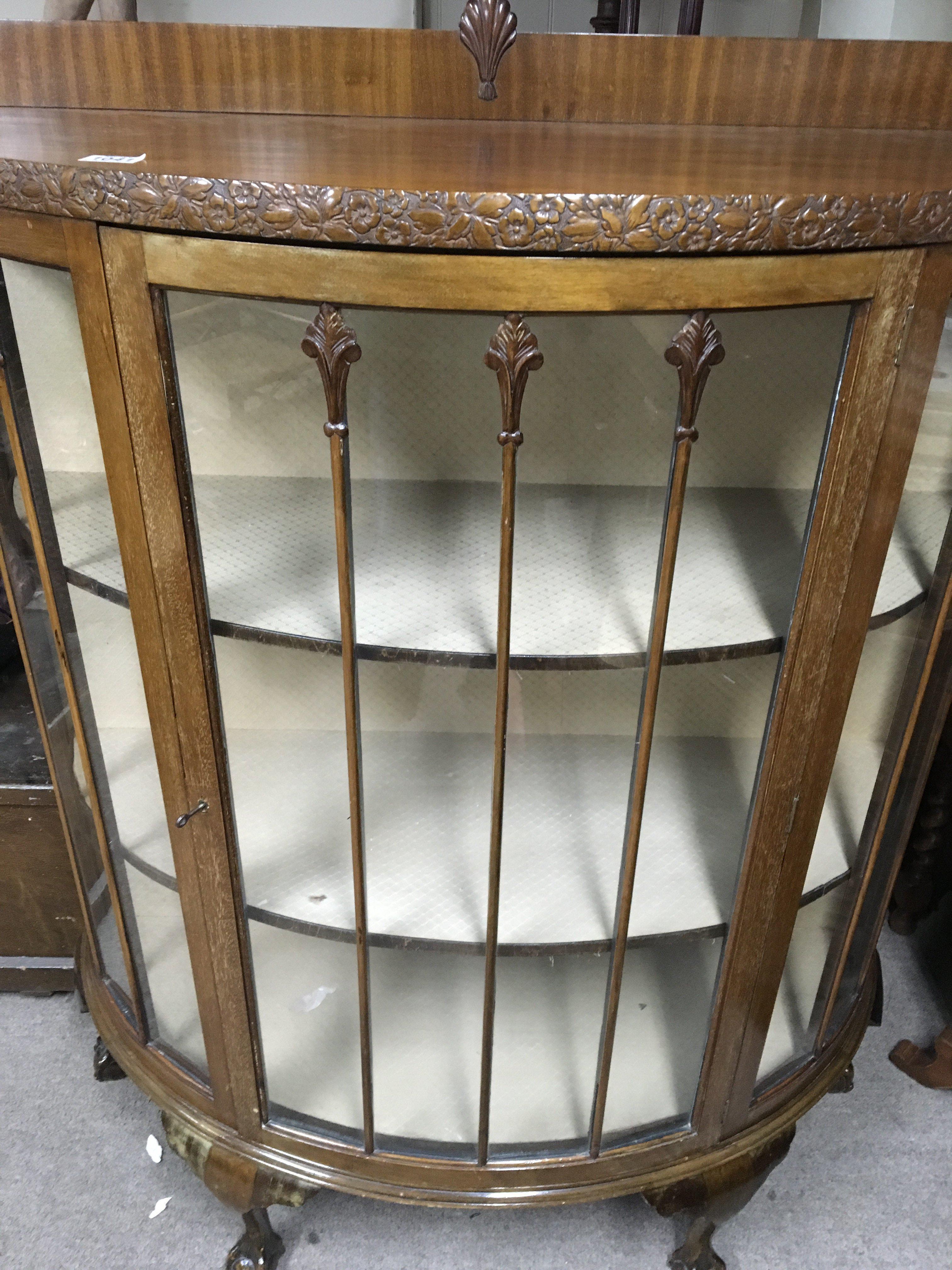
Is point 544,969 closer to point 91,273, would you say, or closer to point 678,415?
point 678,415

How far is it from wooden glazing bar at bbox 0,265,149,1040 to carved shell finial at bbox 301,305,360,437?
0.25m

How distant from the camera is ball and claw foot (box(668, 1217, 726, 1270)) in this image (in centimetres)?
98

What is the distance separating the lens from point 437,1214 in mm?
1085

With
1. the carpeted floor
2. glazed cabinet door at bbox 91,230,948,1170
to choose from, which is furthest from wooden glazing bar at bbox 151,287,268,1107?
the carpeted floor

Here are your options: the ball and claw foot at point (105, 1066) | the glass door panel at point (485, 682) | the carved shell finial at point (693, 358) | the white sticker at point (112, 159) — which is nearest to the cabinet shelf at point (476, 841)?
the glass door panel at point (485, 682)

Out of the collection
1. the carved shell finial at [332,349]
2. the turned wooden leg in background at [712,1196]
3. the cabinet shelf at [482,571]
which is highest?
the carved shell finial at [332,349]

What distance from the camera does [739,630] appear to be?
0.68 metres

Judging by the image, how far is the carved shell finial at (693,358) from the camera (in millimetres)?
547

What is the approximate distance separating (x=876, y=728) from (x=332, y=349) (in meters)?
0.53

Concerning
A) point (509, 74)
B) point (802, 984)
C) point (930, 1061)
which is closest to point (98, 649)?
point (509, 74)

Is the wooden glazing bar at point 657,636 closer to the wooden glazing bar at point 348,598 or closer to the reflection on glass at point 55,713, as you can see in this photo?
the wooden glazing bar at point 348,598

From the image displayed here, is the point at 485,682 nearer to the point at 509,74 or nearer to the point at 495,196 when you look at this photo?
the point at 495,196

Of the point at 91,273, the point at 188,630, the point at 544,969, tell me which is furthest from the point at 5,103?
the point at 544,969

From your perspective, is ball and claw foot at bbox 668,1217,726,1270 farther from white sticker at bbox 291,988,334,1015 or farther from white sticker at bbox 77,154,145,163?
white sticker at bbox 77,154,145,163
